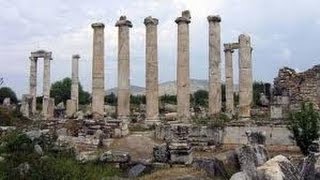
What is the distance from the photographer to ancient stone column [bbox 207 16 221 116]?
122ft

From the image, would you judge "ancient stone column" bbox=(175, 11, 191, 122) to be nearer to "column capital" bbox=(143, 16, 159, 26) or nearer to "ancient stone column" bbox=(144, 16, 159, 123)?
"column capital" bbox=(143, 16, 159, 26)

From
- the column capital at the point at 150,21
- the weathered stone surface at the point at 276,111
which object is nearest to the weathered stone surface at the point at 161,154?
the weathered stone surface at the point at 276,111

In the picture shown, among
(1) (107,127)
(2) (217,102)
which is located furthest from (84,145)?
(2) (217,102)

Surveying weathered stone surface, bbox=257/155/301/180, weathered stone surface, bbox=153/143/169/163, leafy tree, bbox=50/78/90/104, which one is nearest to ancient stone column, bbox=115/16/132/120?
weathered stone surface, bbox=153/143/169/163

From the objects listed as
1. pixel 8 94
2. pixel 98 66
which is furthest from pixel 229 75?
pixel 8 94

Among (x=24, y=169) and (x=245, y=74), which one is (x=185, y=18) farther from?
(x=24, y=169)

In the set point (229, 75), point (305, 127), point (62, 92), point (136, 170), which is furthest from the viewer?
point (62, 92)

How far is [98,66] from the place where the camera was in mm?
38594

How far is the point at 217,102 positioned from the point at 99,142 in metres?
12.2

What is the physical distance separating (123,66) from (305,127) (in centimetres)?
1714

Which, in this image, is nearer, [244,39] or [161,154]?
[161,154]

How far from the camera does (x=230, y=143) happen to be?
92.1 ft

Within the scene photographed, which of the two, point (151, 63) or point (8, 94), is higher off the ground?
point (8, 94)

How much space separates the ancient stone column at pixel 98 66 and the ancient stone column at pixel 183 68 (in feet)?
17.1
